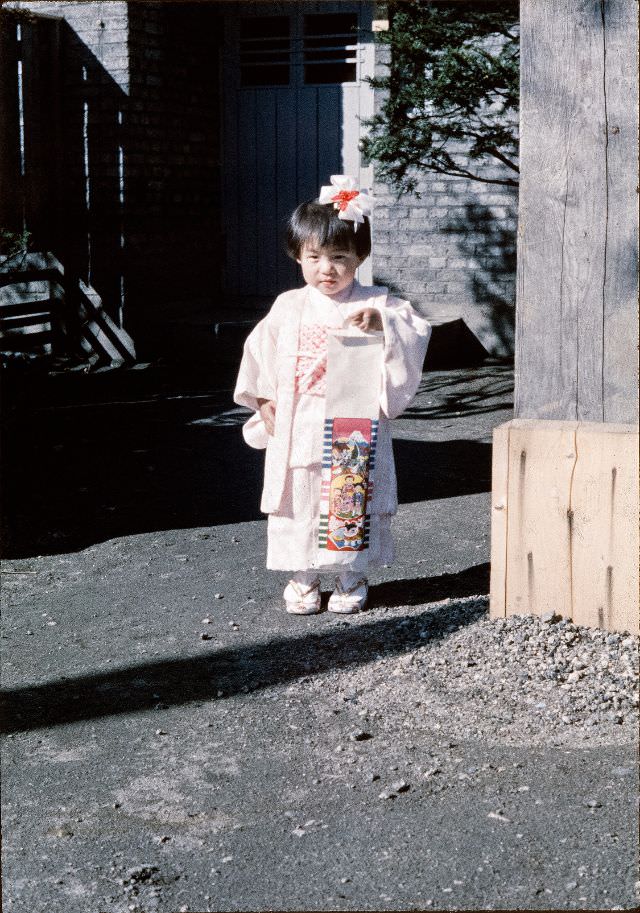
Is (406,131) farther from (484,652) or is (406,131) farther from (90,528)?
(484,652)

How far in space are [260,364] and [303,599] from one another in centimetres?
85

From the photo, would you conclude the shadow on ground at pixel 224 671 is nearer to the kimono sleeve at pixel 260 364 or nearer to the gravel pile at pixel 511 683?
the gravel pile at pixel 511 683

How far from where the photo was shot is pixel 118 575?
4734mm

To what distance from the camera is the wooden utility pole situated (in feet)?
10.8

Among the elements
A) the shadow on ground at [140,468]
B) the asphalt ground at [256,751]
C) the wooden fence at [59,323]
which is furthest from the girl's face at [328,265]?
the wooden fence at [59,323]

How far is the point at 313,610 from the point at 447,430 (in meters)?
3.61

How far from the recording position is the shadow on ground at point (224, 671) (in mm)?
3404

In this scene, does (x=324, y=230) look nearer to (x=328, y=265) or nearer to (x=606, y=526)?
(x=328, y=265)

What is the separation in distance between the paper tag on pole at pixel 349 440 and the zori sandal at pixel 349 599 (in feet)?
0.66

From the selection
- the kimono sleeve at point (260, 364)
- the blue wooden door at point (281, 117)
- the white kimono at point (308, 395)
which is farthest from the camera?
the blue wooden door at point (281, 117)

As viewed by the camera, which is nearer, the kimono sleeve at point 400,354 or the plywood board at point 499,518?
the plywood board at point 499,518

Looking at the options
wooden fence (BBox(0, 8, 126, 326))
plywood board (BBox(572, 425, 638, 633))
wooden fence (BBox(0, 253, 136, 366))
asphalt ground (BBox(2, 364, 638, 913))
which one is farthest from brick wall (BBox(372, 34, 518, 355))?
plywood board (BBox(572, 425, 638, 633))

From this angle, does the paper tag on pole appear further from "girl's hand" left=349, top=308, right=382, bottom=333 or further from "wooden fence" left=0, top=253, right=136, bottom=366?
"wooden fence" left=0, top=253, right=136, bottom=366

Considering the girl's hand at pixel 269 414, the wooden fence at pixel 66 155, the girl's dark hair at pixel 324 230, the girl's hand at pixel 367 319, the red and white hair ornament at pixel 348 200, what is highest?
the wooden fence at pixel 66 155
